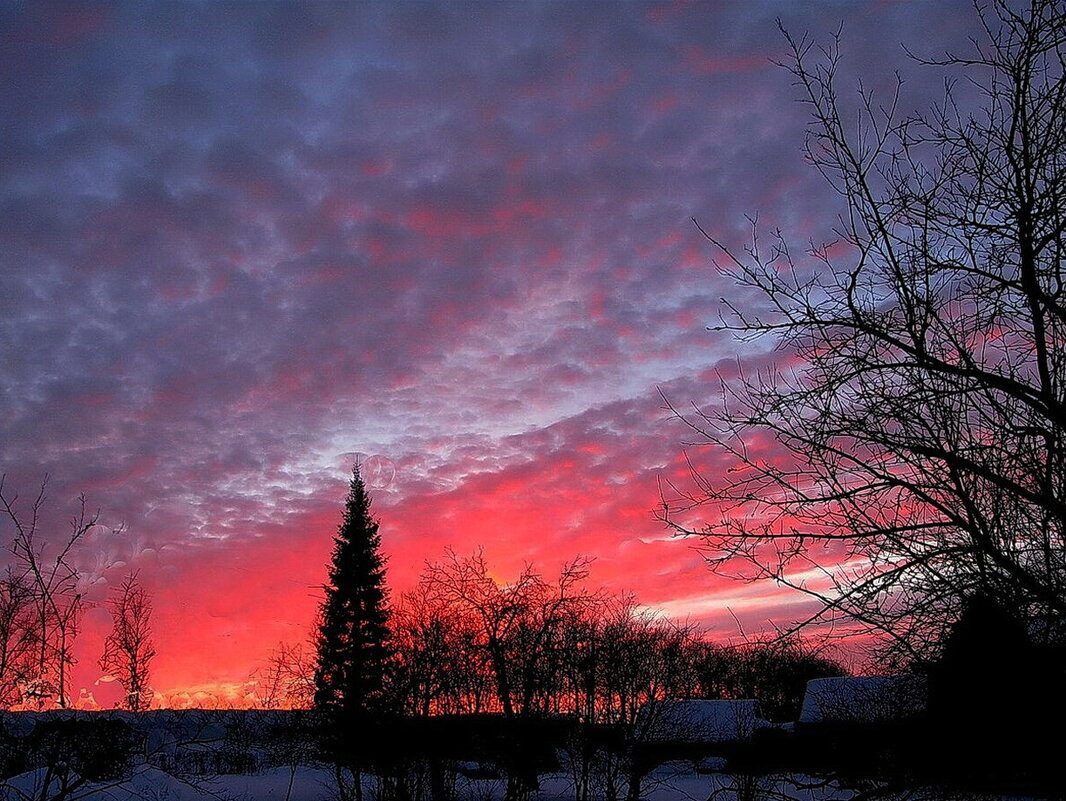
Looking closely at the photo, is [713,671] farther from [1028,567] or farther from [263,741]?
[1028,567]

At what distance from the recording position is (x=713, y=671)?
240ft

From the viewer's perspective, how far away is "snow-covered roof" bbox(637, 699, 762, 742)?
72.5 feet

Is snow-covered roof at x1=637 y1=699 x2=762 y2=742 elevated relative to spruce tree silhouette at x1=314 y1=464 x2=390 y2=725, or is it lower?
lower

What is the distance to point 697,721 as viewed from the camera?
39.9 meters

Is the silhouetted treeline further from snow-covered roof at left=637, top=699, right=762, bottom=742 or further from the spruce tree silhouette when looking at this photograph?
the spruce tree silhouette

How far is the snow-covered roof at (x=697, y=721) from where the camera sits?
22109mm

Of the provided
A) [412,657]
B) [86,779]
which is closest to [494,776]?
[412,657]

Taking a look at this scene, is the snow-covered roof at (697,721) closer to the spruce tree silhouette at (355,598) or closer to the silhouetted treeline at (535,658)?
the silhouetted treeline at (535,658)

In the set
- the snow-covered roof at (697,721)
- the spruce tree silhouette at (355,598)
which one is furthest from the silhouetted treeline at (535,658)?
the spruce tree silhouette at (355,598)

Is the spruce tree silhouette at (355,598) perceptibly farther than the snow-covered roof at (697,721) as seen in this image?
Yes

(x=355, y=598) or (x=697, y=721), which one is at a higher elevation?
(x=355, y=598)

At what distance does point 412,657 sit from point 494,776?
15.2ft

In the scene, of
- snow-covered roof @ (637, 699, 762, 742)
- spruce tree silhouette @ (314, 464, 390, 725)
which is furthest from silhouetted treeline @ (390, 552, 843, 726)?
spruce tree silhouette @ (314, 464, 390, 725)

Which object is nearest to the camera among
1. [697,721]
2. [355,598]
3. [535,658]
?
[535,658]
